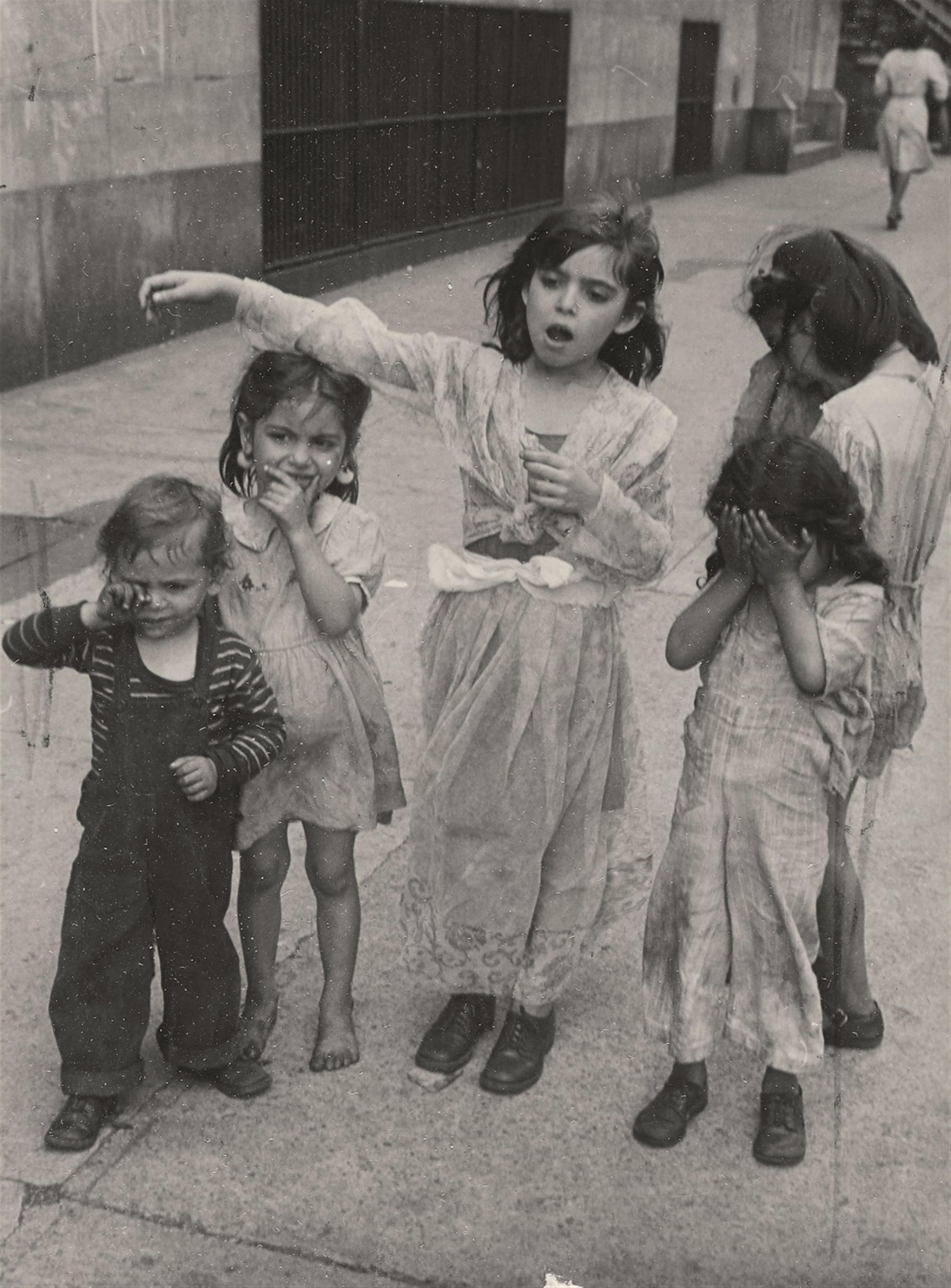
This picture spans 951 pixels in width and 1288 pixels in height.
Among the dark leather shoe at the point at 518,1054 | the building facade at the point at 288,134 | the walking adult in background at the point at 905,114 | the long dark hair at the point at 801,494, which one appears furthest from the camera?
the walking adult in background at the point at 905,114

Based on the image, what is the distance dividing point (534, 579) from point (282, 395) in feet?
1.80

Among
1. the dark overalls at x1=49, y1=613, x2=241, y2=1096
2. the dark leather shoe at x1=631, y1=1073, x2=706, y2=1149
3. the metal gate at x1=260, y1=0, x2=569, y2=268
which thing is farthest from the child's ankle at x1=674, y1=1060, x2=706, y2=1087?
the metal gate at x1=260, y1=0, x2=569, y2=268

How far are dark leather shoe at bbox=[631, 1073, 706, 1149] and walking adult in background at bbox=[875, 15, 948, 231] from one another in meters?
13.5

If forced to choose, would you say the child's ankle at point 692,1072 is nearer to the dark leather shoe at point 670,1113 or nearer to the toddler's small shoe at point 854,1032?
the dark leather shoe at point 670,1113

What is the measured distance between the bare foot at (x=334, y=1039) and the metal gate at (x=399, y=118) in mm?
7747

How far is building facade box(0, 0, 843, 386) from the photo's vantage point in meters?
7.78

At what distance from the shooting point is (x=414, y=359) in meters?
2.88

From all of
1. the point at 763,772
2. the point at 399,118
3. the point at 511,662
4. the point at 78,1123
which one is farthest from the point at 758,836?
the point at 399,118

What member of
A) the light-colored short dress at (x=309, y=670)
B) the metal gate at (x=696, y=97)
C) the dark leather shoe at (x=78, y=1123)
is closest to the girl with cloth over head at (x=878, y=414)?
the light-colored short dress at (x=309, y=670)

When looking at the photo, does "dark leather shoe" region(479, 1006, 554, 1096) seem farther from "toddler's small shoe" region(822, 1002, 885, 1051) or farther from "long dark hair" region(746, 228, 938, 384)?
"long dark hair" region(746, 228, 938, 384)

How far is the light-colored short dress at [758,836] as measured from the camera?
2.74 meters

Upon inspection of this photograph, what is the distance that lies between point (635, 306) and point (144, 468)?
13.6 ft

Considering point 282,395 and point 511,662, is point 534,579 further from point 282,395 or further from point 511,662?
point 282,395

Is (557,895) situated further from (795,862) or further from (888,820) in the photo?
(888,820)
